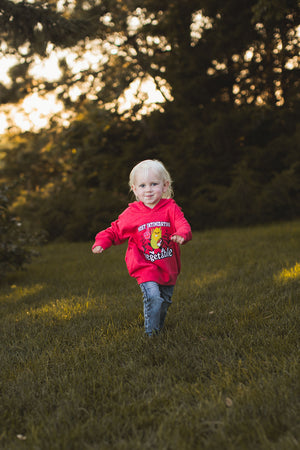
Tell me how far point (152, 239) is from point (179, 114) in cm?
1067

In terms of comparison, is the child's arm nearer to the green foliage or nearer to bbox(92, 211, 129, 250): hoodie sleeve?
bbox(92, 211, 129, 250): hoodie sleeve

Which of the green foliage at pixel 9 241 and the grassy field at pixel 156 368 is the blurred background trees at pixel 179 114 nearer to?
the green foliage at pixel 9 241

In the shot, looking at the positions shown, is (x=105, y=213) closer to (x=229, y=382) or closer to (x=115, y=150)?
(x=115, y=150)

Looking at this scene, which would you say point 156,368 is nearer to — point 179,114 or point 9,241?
point 9,241

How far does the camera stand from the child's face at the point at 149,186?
3.46 m

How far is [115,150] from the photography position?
14578mm

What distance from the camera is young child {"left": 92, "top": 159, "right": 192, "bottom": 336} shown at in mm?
3455

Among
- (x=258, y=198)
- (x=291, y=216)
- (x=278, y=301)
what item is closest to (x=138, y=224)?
(x=278, y=301)

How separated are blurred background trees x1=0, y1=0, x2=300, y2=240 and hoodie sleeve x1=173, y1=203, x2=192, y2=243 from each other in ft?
27.3

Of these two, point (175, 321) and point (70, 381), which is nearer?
point (70, 381)

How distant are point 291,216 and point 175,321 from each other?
30.3 feet

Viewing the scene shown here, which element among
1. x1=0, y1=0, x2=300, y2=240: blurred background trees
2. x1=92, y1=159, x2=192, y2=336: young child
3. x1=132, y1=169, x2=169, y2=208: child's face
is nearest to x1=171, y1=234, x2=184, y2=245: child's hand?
x1=92, y1=159, x2=192, y2=336: young child

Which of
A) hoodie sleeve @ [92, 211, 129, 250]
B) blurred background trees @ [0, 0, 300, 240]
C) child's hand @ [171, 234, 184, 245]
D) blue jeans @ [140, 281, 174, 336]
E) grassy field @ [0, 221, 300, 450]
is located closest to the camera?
grassy field @ [0, 221, 300, 450]

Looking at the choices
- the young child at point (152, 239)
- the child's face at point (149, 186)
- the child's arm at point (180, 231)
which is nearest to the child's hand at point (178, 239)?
the child's arm at point (180, 231)
